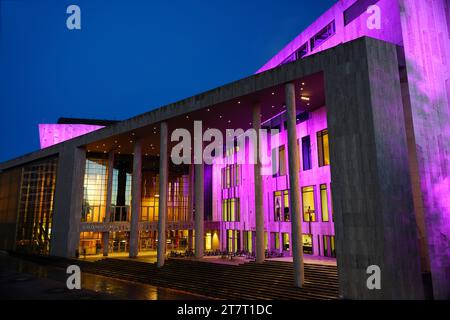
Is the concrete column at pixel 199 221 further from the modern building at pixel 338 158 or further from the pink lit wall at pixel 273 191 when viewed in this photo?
the pink lit wall at pixel 273 191

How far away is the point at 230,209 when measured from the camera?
3894 cm

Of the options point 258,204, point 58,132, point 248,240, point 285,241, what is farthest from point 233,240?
point 58,132

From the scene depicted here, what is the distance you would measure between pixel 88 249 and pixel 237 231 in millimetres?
17389

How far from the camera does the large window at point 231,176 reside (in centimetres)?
3728

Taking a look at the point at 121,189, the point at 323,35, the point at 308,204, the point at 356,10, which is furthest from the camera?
the point at 121,189

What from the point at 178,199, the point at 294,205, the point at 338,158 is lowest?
the point at 294,205

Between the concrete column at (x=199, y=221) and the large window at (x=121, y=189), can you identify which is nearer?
the concrete column at (x=199, y=221)

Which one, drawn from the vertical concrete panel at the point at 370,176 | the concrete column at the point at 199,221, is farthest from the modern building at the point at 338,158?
the concrete column at the point at 199,221

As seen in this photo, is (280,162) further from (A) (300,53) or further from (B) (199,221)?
(A) (300,53)

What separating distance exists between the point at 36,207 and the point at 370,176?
39630 millimetres

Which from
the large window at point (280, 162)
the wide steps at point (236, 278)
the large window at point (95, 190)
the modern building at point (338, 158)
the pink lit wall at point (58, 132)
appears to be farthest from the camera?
the pink lit wall at point (58, 132)

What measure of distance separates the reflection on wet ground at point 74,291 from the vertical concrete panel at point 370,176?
9153 millimetres
